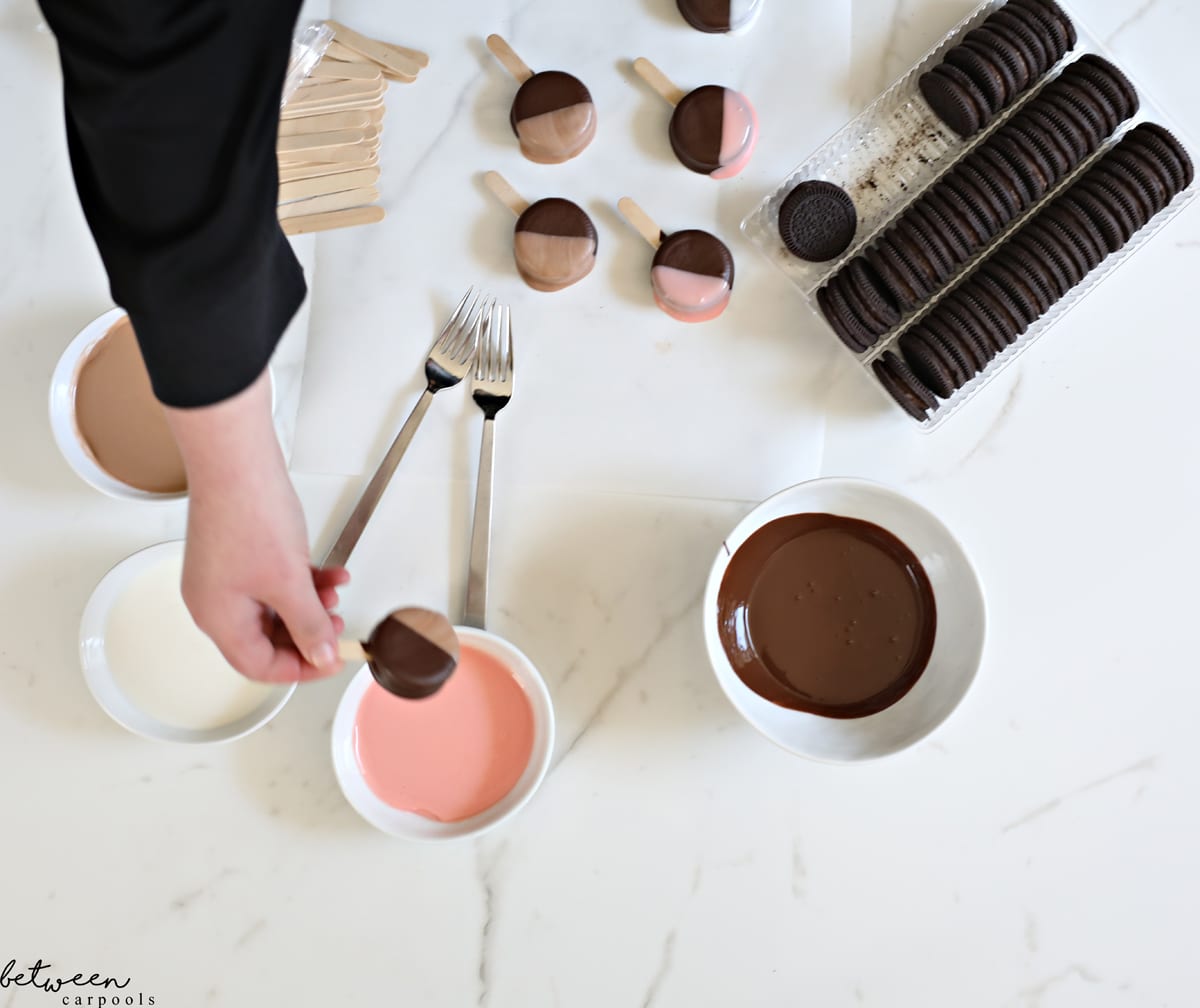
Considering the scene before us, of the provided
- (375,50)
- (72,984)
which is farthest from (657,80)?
(72,984)

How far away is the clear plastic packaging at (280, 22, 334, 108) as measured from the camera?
118cm

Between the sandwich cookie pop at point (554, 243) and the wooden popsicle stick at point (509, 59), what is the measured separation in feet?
0.54

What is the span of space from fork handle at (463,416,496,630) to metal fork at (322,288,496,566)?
0.24 ft

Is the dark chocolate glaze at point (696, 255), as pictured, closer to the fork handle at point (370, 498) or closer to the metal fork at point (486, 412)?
the metal fork at point (486, 412)

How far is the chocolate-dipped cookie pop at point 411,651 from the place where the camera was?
0.91 meters

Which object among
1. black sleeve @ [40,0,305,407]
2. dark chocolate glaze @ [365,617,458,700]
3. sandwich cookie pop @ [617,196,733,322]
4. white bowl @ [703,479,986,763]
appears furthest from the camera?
sandwich cookie pop @ [617,196,733,322]

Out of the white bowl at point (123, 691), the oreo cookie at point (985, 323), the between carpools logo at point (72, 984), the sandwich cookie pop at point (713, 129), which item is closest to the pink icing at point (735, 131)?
the sandwich cookie pop at point (713, 129)

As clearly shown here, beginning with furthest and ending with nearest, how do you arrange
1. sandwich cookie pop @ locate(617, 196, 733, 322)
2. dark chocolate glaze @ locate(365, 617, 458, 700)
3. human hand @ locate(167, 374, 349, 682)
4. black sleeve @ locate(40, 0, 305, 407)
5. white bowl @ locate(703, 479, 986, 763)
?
sandwich cookie pop @ locate(617, 196, 733, 322)
white bowl @ locate(703, 479, 986, 763)
dark chocolate glaze @ locate(365, 617, 458, 700)
human hand @ locate(167, 374, 349, 682)
black sleeve @ locate(40, 0, 305, 407)

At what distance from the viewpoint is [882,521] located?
3.64 ft

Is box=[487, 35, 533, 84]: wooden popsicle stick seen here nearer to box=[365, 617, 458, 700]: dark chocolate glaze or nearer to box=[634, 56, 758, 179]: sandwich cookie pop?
box=[634, 56, 758, 179]: sandwich cookie pop

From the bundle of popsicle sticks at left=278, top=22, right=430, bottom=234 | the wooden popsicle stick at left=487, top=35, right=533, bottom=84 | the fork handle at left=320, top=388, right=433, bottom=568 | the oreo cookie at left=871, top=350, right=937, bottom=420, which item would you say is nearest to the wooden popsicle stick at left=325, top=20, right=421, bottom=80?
the bundle of popsicle sticks at left=278, top=22, right=430, bottom=234

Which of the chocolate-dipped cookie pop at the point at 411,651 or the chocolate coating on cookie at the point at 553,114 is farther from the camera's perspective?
the chocolate coating on cookie at the point at 553,114

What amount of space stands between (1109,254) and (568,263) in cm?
61

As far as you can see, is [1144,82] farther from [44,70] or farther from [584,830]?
[44,70]
